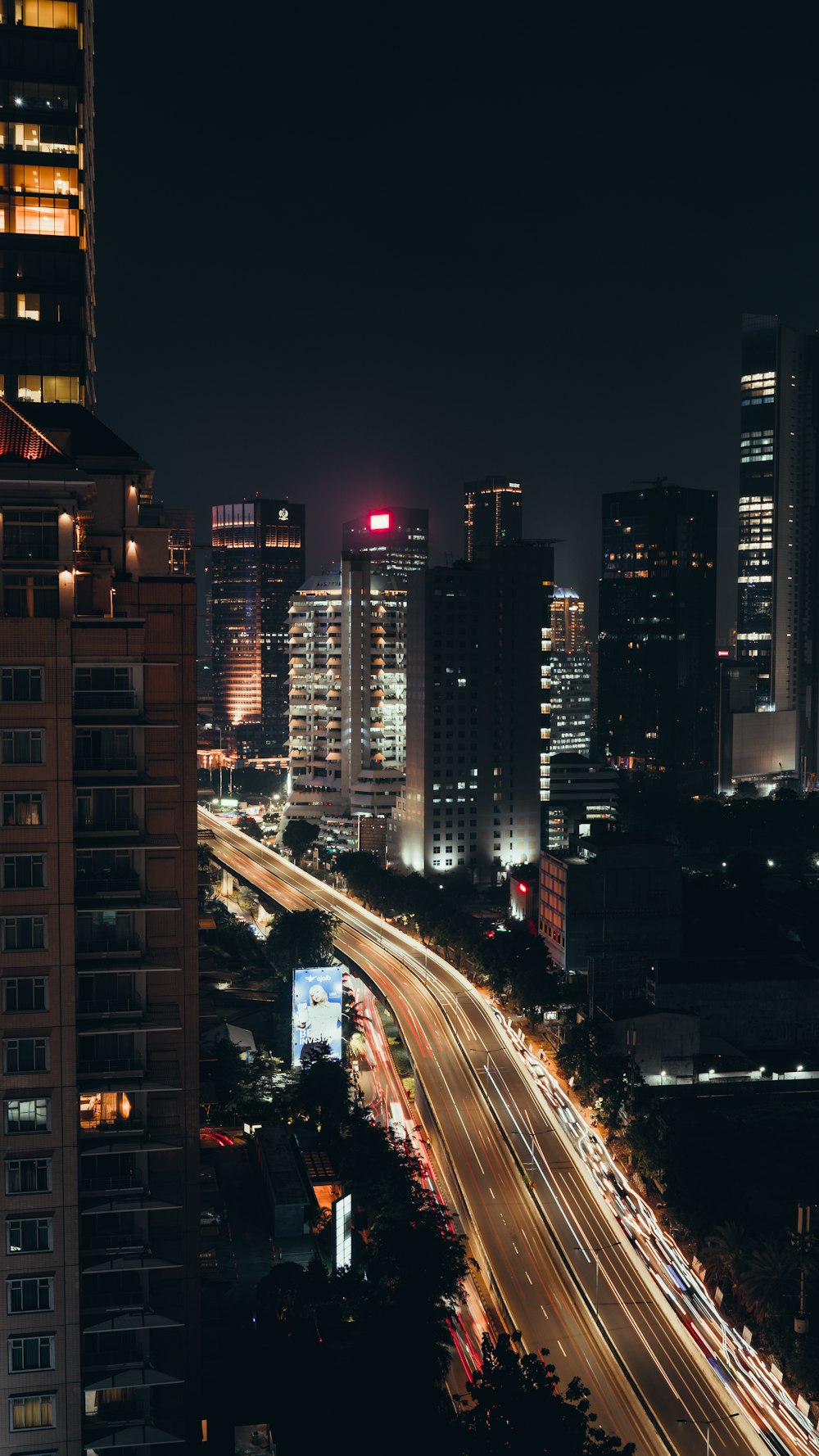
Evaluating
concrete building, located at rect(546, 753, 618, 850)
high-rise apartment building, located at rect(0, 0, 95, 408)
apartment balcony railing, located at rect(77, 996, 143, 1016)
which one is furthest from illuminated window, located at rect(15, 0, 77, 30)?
concrete building, located at rect(546, 753, 618, 850)

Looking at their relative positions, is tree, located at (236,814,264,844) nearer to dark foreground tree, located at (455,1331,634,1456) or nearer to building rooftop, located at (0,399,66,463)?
dark foreground tree, located at (455,1331,634,1456)

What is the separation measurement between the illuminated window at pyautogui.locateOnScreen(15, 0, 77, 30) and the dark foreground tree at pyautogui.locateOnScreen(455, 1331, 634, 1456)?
3920cm

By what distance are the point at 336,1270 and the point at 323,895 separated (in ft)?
230

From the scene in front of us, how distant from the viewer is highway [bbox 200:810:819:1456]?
4081cm

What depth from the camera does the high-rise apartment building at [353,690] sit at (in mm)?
142250

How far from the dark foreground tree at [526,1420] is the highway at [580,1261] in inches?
272

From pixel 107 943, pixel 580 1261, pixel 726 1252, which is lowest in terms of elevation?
pixel 580 1261

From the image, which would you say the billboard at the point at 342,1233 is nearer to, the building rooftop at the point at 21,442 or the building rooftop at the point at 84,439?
the building rooftop at the point at 84,439

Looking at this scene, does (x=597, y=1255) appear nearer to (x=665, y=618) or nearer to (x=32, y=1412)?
(x=32, y=1412)

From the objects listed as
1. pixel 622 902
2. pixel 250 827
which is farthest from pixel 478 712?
pixel 622 902

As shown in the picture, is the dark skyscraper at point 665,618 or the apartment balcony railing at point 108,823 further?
the dark skyscraper at point 665,618

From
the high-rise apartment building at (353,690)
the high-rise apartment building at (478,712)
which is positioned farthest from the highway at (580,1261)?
the high-rise apartment building at (353,690)

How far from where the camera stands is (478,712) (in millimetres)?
124625

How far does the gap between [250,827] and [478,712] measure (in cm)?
3899
